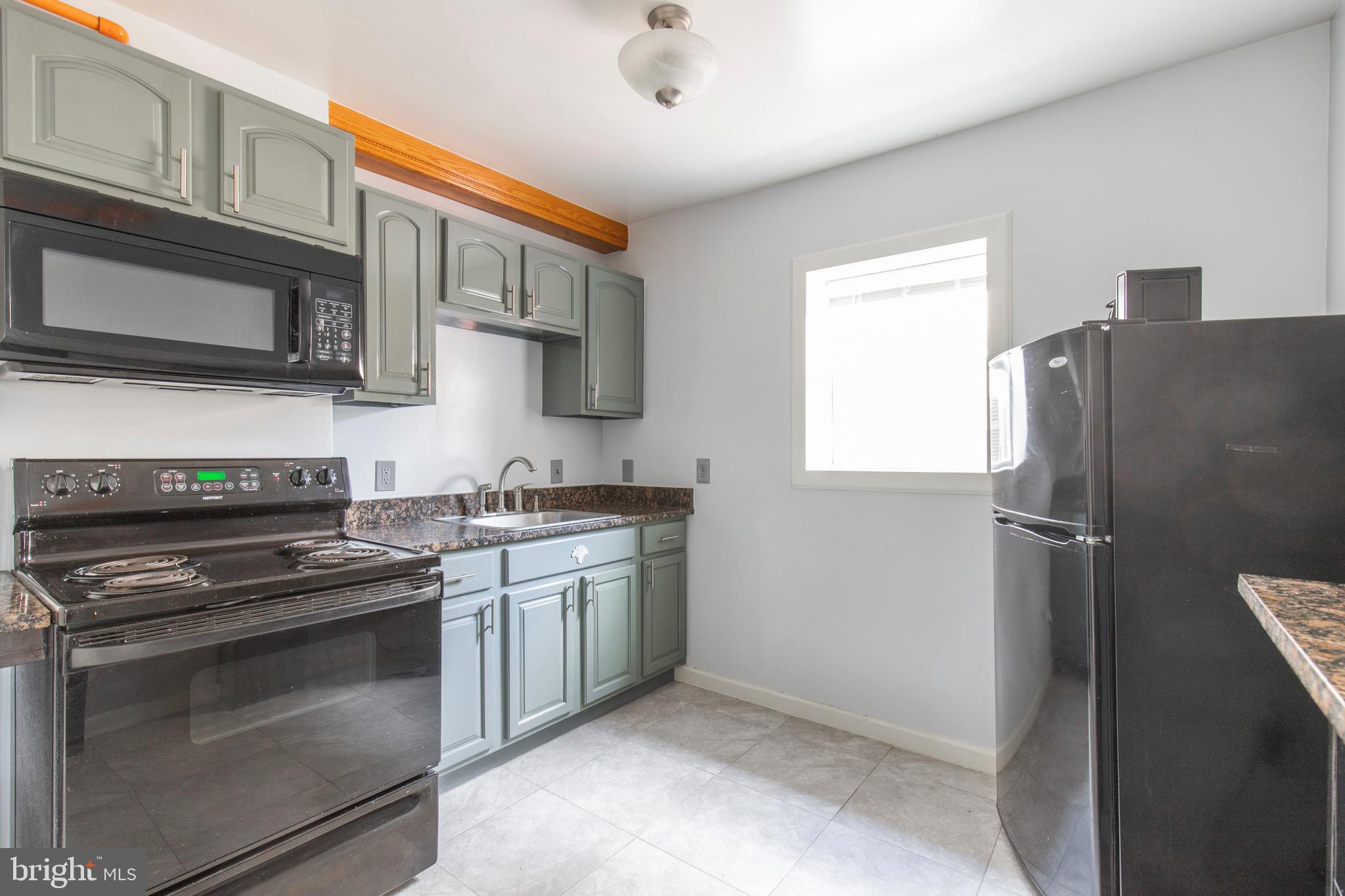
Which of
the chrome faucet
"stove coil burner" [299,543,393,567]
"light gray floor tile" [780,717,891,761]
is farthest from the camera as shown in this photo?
the chrome faucet

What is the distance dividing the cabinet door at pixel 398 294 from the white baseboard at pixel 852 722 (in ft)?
6.12

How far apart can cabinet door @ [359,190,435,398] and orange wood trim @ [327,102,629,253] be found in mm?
251

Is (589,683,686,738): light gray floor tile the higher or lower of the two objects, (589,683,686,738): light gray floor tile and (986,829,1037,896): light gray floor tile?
the higher

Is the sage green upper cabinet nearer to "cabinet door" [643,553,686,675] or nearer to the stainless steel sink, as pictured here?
the stainless steel sink

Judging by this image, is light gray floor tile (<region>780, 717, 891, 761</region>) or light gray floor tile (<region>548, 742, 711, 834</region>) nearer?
light gray floor tile (<region>548, 742, 711, 834</region>)

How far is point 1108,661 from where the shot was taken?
142 centimetres

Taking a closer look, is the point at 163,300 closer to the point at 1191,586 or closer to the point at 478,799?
the point at 478,799

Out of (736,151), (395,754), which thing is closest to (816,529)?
(736,151)

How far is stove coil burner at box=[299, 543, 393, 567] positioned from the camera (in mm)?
1617

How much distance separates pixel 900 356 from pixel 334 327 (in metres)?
2.10

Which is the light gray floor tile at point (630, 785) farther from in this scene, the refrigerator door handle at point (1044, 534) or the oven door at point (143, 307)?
the oven door at point (143, 307)

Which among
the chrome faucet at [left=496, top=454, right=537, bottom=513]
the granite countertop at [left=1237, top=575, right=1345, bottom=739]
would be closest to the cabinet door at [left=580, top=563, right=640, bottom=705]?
the chrome faucet at [left=496, top=454, right=537, bottom=513]

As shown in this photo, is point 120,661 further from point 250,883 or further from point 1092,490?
point 1092,490

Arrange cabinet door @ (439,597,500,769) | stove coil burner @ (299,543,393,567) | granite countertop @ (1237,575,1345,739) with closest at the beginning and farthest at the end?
granite countertop @ (1237,575,1345,739) → stove coil burner @ (299,543,393,567) → cabinet door @ (439,597,500,769)
